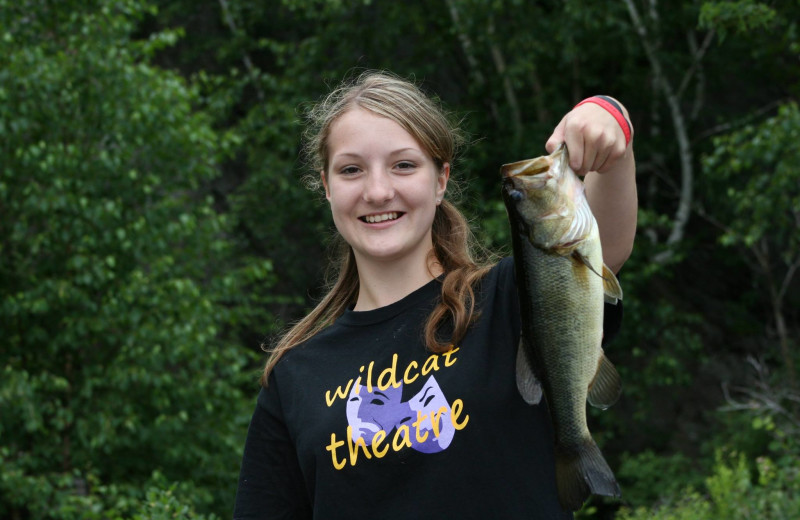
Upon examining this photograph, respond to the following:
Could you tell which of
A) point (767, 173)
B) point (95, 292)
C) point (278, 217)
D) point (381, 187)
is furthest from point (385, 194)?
point (278, 217)

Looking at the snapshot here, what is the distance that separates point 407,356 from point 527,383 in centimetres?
30

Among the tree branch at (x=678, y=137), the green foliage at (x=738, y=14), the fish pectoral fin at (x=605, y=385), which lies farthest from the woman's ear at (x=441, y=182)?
the tree branch at (x=678, y=137)

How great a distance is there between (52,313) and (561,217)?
6.29 meters

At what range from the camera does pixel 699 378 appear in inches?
520

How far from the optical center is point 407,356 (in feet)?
6.38

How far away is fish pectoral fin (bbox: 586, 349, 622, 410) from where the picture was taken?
5.87 feet

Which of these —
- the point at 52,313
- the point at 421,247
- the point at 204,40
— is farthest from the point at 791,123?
the point at 204,40

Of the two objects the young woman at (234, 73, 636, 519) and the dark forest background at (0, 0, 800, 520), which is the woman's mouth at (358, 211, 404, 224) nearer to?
the young woman at (234, 73, 636, 519)

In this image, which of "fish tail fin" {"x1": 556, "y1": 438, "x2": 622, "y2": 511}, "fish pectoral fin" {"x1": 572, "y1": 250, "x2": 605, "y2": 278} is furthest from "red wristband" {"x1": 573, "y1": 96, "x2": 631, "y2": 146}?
"fish tail fin" {"x1": 556, "y1": 438, "x2": 622, "y2": 511}

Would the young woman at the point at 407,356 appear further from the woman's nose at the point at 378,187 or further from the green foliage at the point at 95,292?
the green foliage at the point at 95,292

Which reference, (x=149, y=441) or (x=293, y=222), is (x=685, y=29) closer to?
(x=293, y=222)

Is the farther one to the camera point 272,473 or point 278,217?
point 278,217

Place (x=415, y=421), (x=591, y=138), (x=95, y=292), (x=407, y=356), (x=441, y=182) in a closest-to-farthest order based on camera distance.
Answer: (x=591, y=138) → (x=415, y=421) → (x=407, y=356) → (x=441, y=182) → (x=95, y=292)

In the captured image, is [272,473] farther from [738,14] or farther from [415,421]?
[738,14]
